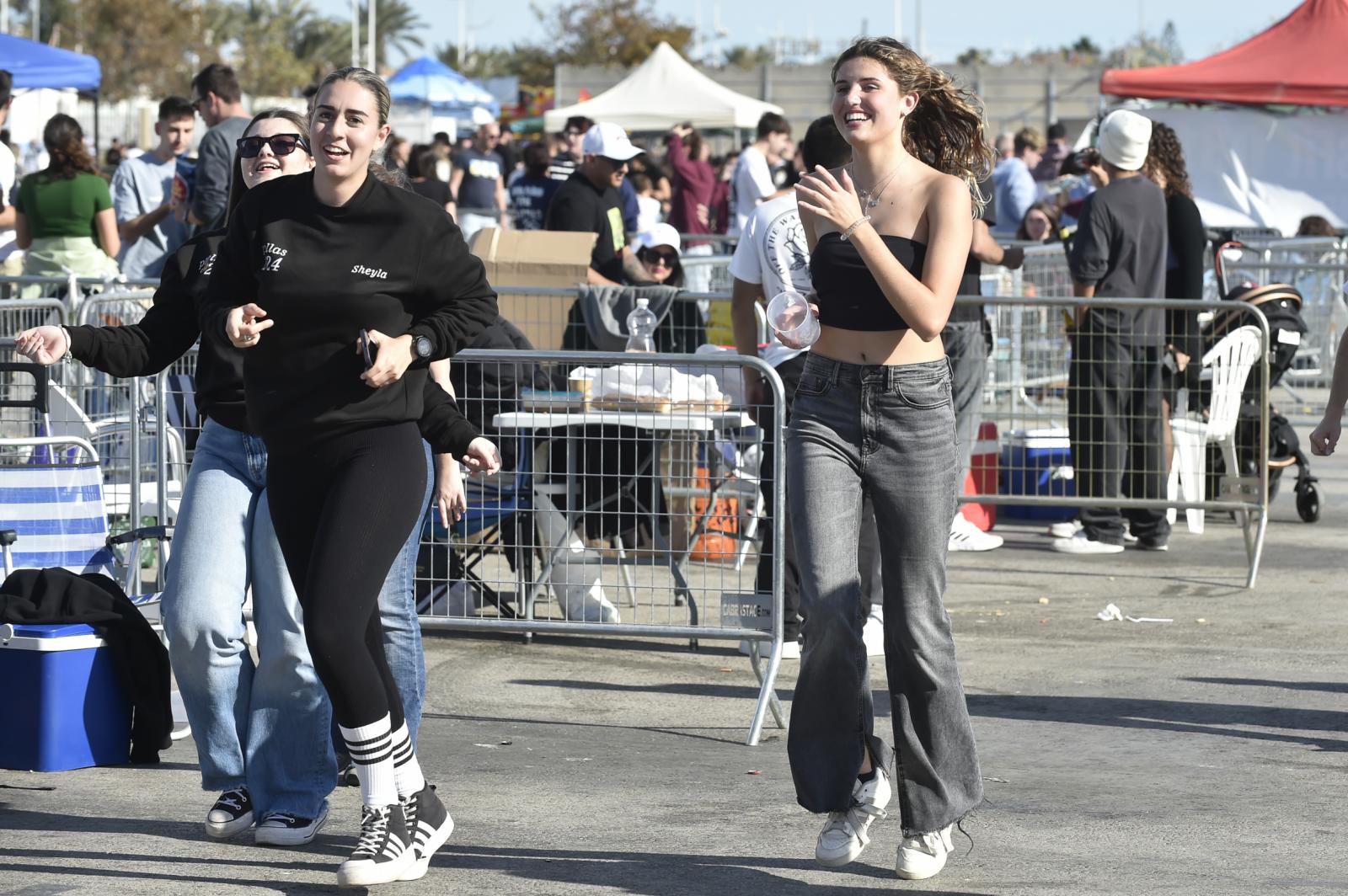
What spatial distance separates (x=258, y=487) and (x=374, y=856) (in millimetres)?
1079

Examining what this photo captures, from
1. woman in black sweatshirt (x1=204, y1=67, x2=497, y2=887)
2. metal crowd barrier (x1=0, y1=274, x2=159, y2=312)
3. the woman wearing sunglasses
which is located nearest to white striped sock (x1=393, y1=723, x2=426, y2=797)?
woman in black sweatshirt (x1=204, y1=67, x2=497, y2=887)

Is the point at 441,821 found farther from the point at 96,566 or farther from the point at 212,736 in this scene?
the point at 96,566

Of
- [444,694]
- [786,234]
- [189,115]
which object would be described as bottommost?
[444,694]

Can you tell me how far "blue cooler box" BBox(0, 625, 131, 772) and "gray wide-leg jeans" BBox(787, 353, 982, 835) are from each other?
84.1 inches

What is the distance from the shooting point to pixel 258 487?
5109mm

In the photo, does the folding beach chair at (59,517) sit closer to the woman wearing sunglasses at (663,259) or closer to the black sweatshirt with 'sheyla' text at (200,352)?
the black sweatshirt with 'sheyla' text at (200,352)

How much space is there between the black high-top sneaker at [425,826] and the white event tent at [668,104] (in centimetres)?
2532

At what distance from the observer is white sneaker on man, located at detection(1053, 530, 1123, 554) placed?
1018 cm

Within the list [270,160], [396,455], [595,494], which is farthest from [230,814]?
[595,494]

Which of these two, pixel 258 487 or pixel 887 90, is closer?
pixel 887 90

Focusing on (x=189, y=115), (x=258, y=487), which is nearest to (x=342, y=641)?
(x=258, y=487)

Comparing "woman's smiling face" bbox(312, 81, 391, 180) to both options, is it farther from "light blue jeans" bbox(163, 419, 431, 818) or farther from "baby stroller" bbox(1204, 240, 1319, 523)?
"baby stroller" bbox(1204, 240, 1319, 523)

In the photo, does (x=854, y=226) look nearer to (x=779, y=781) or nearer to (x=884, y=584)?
(x=884, y=584)

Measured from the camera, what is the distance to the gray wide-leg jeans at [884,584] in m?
4.70
